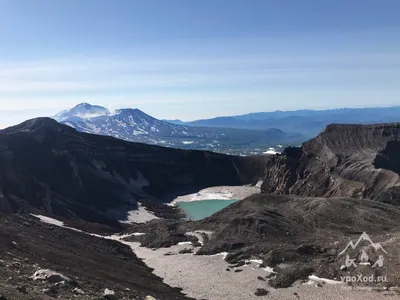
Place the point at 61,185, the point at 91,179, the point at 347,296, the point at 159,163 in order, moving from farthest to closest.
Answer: the point at 159,163, the point at 91,179, the point at 61,185, the point at 347,296

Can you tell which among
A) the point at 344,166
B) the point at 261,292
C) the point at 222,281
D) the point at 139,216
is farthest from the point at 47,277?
the point at 344,166

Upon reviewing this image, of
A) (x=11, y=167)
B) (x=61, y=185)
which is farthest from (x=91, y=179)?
(x=11, y=167)

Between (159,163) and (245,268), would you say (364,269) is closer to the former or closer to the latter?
(245,268)

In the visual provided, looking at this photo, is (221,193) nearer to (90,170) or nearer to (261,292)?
(90,170)

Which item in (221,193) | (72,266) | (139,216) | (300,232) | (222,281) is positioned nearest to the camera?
(72,266)

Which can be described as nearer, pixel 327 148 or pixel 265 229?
pixel 265 229

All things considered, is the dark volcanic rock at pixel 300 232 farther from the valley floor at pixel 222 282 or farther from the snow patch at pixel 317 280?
the valley floor at pixel 222 282
